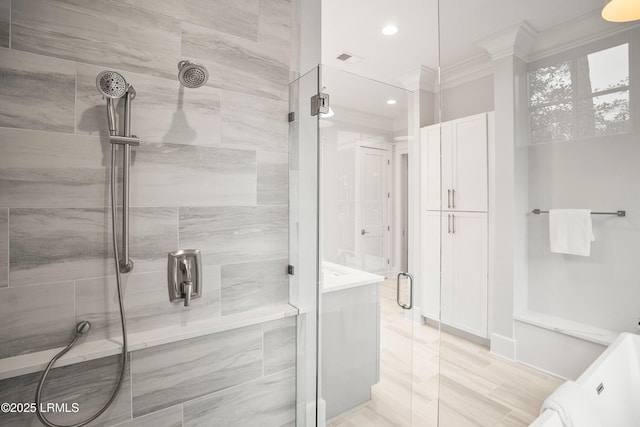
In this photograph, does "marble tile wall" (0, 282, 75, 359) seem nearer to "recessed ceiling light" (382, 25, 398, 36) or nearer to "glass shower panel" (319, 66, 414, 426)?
"glass shower panel" (319, 66, 414, 426)

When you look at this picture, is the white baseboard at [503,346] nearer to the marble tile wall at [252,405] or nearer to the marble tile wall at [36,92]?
the marble tile wall at [252,405]

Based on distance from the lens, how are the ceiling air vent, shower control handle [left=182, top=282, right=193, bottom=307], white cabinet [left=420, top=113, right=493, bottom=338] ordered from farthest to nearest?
1. the ceiling air vent
2. white cabinet [left=420, top=113, right=493, bottom=338]
3. shower control handle [left=182, top=282, right=193, bottom=307]

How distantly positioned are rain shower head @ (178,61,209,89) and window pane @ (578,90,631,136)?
1.84 meters

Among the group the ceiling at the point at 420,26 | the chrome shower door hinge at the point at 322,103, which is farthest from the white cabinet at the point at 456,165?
the chrome shower door hinge at the point at 322,103

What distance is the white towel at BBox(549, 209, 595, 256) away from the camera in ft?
4.06

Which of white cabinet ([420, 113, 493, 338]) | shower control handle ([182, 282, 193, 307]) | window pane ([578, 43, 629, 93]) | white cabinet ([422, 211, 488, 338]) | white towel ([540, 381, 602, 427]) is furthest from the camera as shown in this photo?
white cabinet ([422, 211, 488, 338])

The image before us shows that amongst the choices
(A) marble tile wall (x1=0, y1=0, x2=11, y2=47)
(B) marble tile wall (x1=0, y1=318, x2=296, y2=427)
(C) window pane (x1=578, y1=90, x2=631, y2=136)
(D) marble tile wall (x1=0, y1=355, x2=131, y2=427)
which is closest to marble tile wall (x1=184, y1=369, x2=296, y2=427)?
(B) marble tile wall (x1=0, y1=318, x2=296, y2=427)

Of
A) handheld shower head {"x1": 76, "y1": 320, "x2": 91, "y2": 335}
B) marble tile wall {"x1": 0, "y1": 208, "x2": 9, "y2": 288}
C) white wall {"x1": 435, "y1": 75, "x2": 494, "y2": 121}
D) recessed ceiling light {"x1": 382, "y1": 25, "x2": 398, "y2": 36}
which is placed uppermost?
recessed ceiling light {"x1": 382, "y1": 25, "x2": 398, "y2": 36}

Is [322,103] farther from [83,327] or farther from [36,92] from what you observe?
[83,327]

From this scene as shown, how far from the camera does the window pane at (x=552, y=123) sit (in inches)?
53.6

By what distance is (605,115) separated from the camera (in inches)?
49.7

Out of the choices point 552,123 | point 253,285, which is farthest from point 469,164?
point 253,285

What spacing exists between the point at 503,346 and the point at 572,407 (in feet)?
2.26

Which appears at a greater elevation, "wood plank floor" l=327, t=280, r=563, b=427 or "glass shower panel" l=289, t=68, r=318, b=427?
"glass shower panel" l=289, t=68, r=318, b=427
